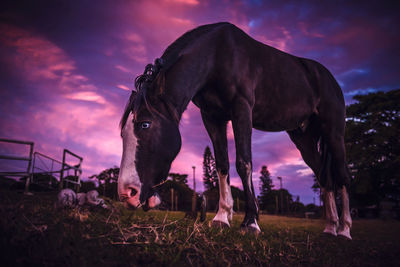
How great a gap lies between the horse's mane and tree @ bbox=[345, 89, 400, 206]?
927 inches

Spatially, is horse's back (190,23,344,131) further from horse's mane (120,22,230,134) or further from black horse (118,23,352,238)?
horse's mane (120,22,230,134)

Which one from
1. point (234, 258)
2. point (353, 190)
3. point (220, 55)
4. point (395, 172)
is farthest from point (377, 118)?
point (234, 258)

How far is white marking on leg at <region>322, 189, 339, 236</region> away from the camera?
14.0 ft

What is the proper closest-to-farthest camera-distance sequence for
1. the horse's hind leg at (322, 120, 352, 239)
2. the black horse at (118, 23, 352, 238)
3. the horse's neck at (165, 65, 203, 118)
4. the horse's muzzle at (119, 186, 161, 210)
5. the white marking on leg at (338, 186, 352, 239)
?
1. the horse's muzzle at (119, 186, 161, 210)
2. the black horse at (118, 23, 352, 238)
3. the horse's neck at (165, 65, 203, 118)
4. the white marking on leg at (338, 186, 352, 239)
5. the horse's hind leg at (322, 120, 352, 239)

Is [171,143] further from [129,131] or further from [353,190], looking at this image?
[353,190]

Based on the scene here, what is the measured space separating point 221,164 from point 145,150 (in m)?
1.65

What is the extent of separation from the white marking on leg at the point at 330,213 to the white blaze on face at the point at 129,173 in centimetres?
369

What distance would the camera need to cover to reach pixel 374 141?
21.4 meters

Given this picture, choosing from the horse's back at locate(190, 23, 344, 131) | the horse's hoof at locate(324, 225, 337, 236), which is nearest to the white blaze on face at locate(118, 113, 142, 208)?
the horse's back at locate(190, 23, 344, 131)

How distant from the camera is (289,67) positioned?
14.4 feet

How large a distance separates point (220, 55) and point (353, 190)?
27271 millimetres

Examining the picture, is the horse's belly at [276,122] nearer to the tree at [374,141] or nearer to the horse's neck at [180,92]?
the horse's neck at [180,92]

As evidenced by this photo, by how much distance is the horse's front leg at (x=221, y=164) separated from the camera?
3.50 metres

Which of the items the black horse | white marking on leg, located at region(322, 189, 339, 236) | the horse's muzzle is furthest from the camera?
white marking on leg, located at region(322, 189, 339, 236)
